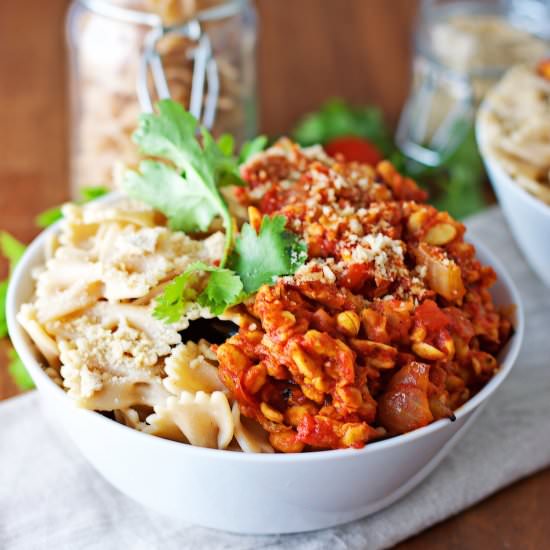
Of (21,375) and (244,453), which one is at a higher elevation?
(244,453)

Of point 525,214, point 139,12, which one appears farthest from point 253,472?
point 139,12

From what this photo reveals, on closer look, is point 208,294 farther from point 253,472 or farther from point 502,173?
point 502,173

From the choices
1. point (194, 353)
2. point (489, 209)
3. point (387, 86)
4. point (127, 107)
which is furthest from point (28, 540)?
point (387, 86)

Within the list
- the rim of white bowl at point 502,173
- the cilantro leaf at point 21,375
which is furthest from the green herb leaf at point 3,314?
the rim of white bowl at point 502,173

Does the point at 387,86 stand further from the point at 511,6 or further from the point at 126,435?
the point at 126,435

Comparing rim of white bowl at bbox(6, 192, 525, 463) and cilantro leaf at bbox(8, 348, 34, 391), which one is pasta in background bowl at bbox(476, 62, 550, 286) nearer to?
rim of white bowl at bbox(6, 192, 525, 463)

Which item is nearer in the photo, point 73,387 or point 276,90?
point 73,387

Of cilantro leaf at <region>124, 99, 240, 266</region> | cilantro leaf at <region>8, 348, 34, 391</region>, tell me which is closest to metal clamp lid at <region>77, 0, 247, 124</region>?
cilantro leaf at <region>124, 99, 240, 266</region>
